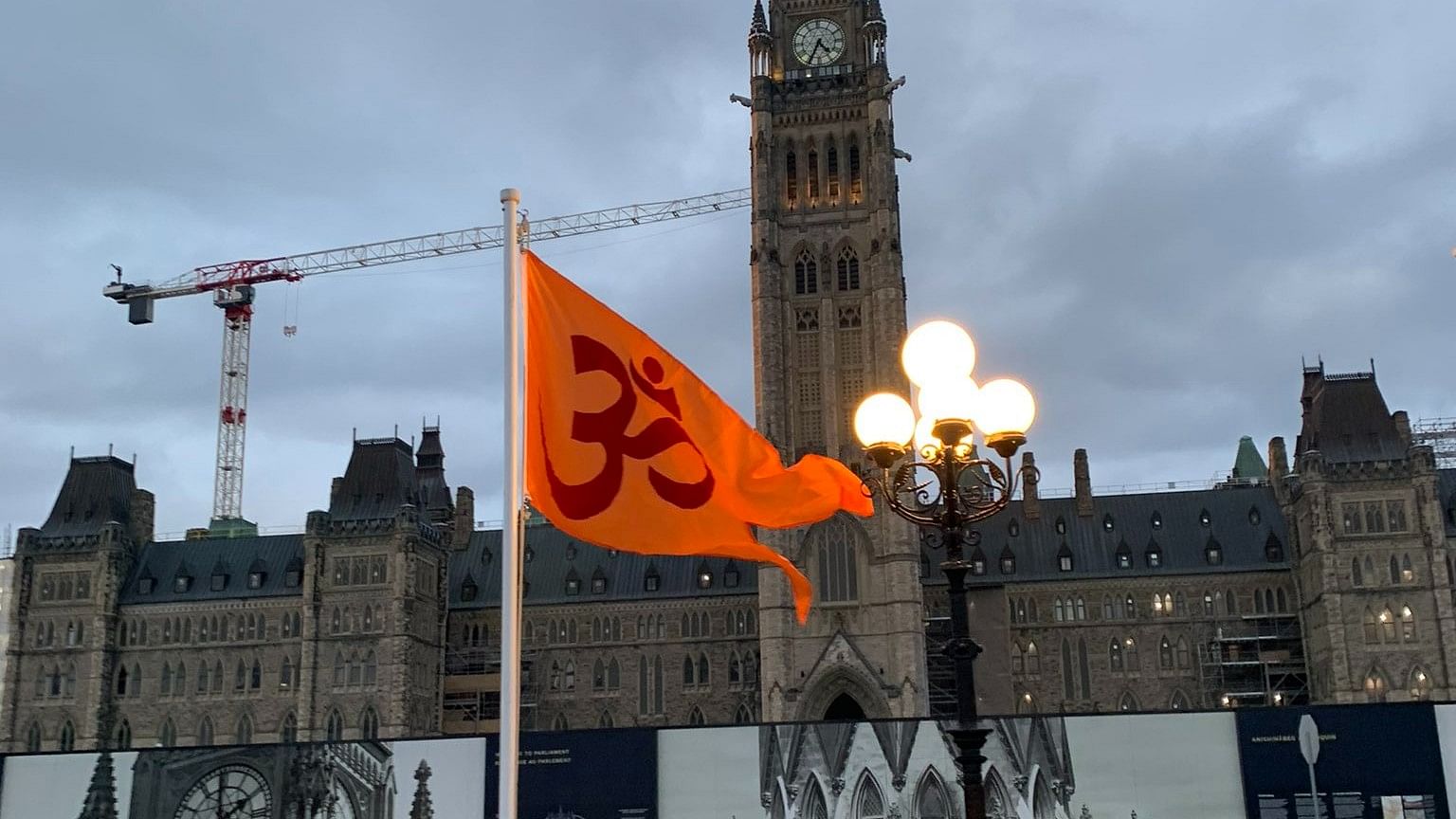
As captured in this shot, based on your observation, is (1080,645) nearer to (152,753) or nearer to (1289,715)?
(1289,715)

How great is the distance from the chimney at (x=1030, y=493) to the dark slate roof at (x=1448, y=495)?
23.3 meters

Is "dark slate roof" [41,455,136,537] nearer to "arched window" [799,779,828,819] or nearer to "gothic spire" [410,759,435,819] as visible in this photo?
"gothic spire" [410,759,435,819]

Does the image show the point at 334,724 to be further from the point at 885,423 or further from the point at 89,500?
the point at 885,423

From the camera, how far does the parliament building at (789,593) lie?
74438 millimetres

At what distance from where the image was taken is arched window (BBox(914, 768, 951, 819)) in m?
33.5

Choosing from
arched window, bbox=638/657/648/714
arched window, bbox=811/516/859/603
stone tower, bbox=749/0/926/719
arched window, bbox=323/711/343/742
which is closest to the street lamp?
stone tower, bbox=749/0/926/719

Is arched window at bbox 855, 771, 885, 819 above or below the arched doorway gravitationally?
below

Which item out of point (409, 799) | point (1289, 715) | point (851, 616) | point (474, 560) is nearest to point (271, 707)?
point (474, 560)

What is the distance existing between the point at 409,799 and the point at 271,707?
53.6m

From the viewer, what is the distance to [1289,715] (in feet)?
108

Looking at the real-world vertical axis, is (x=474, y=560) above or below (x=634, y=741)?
above

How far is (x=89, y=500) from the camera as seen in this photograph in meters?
89.9

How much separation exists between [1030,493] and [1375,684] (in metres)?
24.8

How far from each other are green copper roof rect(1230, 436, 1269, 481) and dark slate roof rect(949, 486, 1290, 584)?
36.5m
